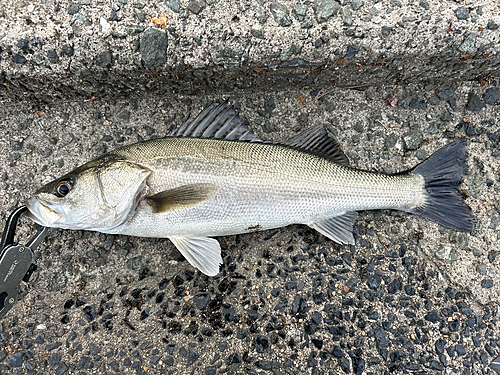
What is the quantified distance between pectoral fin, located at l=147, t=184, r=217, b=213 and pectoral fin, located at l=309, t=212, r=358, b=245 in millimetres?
715

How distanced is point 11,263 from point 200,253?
1.08m

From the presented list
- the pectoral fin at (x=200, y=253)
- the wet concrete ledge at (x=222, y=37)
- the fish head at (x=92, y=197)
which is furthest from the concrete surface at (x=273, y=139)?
the fish head at (x=92, y=197)

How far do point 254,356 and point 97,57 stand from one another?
6.84 feet

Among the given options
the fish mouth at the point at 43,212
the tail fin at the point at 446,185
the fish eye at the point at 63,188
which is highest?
the fish eye at the point at 63,188

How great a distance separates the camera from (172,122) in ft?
8.30

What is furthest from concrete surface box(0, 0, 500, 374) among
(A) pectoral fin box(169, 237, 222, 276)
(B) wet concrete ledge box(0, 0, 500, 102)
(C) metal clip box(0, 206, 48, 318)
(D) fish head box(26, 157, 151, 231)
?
(D) fish head box(26, 157, 151, 231)

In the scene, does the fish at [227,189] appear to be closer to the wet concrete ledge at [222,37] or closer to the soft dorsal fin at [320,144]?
the soft dorsal fin at [320,144]

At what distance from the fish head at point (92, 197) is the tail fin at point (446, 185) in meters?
1.77

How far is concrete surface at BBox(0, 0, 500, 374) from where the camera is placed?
222 cm

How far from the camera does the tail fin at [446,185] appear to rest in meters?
2.33

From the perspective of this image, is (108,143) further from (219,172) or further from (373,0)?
(373,0)

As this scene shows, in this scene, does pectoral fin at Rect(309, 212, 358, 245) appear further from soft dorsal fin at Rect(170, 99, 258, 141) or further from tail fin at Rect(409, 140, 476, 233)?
soft dorsal fin at Rect(170, 99, 258, 141)

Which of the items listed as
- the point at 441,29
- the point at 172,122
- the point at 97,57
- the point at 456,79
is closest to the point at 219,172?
the point at 172,122

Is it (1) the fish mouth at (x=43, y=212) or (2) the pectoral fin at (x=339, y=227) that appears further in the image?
(2) the pectoral fin at (x=339, y=227)
